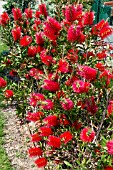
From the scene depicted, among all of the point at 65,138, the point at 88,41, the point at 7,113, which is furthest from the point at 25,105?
the point at 65,138

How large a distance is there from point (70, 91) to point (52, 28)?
65cm

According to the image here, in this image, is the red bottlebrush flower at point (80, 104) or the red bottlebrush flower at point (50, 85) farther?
the red bottlebrush flower at point (80, 104)

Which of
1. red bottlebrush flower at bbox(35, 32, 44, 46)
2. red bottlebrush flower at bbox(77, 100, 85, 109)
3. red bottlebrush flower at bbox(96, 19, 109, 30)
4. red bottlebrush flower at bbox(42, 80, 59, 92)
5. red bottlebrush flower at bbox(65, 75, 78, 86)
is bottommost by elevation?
red bottlebrush flower at bbox(77, 100, 85, 109)

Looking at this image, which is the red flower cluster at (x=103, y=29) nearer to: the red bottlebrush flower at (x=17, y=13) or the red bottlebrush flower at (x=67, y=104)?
the red bottlebrush flower at (x=67, y=104)

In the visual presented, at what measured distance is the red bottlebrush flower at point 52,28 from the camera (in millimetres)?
3377

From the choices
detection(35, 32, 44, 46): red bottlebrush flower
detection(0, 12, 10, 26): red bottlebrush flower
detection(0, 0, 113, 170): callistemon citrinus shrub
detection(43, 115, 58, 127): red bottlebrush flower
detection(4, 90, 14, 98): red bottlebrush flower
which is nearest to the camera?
Answer: detection(0, 0, 113, 170): callistemon citrinus shrub

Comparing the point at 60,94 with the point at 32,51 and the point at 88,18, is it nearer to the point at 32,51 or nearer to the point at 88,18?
the point at 88,18

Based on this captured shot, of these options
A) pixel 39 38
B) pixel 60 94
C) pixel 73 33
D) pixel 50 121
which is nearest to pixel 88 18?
pixel 73 33

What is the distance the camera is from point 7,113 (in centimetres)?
553

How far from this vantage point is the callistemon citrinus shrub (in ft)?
9.78

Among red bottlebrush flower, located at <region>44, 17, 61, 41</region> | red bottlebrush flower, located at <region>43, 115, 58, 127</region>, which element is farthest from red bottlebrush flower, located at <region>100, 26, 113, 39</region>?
red bottlebrush flower, located at <region>43, 115, 58, 127</region>

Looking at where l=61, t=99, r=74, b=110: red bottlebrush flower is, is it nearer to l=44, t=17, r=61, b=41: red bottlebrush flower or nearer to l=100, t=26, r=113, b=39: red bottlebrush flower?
l=44, t=17, r=61, b=41: red bottlebrush flower

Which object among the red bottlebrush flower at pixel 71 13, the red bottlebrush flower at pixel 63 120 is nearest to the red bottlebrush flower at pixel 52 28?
the red bottlebrush flower at pixel 71 13

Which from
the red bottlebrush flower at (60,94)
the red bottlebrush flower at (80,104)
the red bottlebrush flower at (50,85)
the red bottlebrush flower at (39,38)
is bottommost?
the red bottlebrush flower at (80,104)
